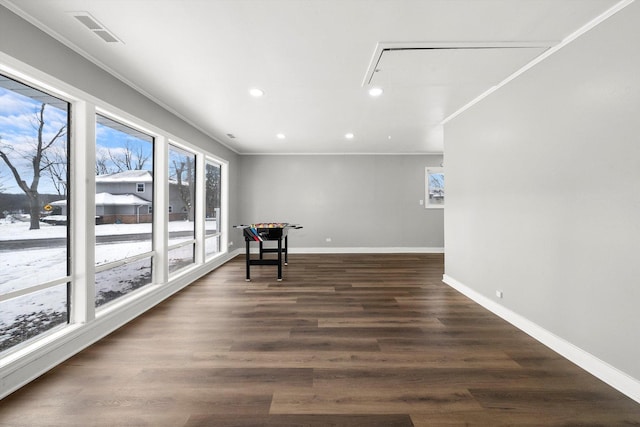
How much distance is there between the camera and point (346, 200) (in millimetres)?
7516

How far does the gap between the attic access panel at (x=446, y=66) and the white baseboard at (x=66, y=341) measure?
367 cm

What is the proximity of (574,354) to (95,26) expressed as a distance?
4.67 metres

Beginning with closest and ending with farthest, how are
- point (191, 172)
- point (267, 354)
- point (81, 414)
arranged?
point (81, 414)
point (267, 354)
point (191, 172)

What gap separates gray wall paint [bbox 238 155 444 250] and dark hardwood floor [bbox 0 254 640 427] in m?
4.04

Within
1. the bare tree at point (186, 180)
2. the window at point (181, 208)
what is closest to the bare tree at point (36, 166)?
the window at point (181, 208)

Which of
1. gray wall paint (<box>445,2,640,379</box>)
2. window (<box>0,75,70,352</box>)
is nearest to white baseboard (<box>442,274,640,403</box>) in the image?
gray wall paint (<box>445,2,640,379</box>)

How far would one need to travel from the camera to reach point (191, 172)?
498cm

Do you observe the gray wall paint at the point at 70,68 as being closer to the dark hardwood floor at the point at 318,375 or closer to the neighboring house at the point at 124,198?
the neighboring house at the point at 124,198

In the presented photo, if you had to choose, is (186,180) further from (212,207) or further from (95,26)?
(95,26)

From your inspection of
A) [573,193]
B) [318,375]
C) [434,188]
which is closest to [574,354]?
[573,193]

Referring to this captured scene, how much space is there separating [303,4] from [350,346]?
2783 mm

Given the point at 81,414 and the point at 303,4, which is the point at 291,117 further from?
the point at 81,414

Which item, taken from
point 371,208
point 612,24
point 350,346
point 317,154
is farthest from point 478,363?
point 317,154

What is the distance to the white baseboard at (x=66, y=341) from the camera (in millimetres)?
1896
